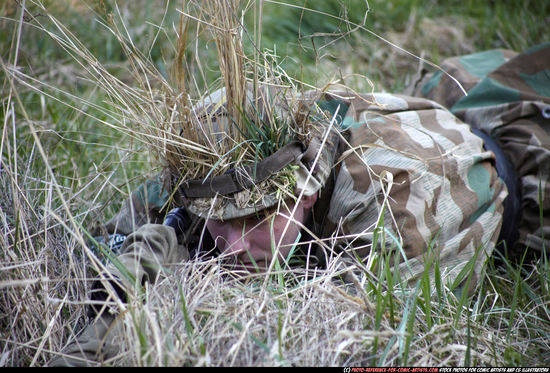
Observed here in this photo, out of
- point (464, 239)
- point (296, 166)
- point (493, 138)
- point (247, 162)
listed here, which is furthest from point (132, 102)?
point (493, 138)

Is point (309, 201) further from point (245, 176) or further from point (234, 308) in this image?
point (234, 308)

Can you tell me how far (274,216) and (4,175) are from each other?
1175mm

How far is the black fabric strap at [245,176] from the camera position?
159cm

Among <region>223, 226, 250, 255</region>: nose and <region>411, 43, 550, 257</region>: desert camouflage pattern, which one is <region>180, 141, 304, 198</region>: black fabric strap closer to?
<region>223, 226, 250, 255</region>: nose

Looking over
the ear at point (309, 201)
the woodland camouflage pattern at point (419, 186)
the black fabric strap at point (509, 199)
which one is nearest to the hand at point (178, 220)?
the woodland camouflage pattern at point (419, 186)

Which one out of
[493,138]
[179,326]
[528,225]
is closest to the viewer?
[179,326]

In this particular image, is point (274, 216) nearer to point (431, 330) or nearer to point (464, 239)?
point (431, 330)

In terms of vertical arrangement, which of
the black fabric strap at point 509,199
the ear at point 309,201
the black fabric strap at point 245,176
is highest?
the black fabric strap at point 245,176

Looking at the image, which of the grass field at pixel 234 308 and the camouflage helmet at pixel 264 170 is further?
the camouflage helmet at pixel 264 170

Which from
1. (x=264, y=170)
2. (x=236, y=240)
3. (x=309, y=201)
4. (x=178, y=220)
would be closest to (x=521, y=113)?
(x=309, y=201)

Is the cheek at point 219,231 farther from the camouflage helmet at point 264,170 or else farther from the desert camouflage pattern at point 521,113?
the desert camouflage pattern at point 521,113

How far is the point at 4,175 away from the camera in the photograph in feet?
6.55

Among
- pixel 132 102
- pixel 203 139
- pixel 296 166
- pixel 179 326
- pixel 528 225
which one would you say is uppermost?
pixel 132 102

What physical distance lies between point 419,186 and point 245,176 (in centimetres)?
67
